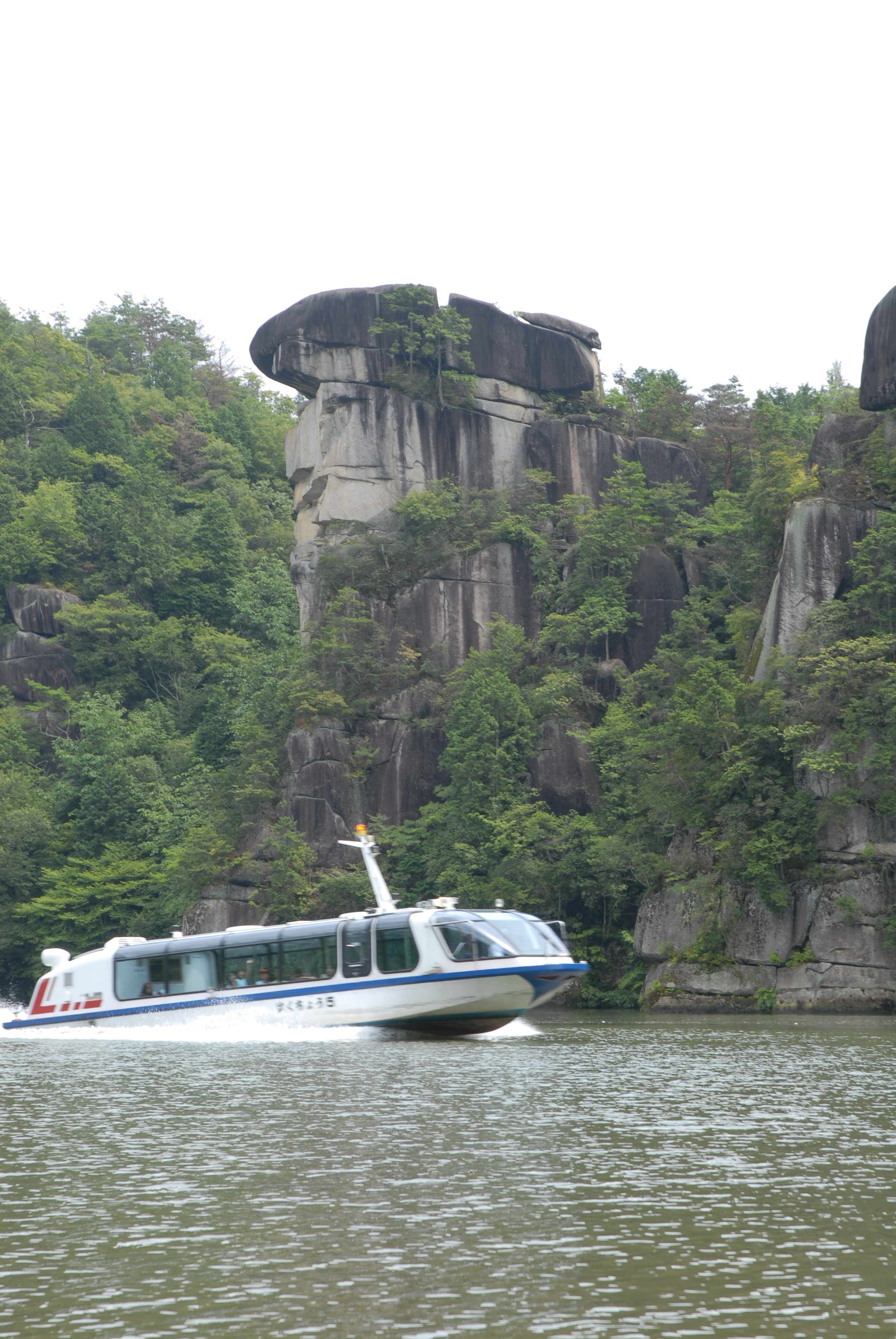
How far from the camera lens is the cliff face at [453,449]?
56.0 meters

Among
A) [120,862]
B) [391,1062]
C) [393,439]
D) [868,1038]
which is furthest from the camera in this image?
[393,439]

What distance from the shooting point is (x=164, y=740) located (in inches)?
2414

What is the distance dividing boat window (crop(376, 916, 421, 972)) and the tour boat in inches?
0.8

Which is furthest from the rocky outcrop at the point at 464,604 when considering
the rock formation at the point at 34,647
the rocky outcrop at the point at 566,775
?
the rock formation at the point at 34,647

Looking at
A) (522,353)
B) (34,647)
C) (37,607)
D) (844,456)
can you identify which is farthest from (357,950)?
(37,607)

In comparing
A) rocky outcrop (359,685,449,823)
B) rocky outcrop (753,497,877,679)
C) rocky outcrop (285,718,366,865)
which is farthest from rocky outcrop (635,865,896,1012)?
rocky outcrop (285,718,366,865)

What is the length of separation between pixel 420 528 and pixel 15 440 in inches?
1175

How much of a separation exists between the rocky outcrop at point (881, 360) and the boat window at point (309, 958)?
28.9 meters

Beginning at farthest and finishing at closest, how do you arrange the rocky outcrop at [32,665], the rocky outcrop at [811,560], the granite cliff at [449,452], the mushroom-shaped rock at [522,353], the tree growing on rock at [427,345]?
1. the rocky outcrop at [32,665]
2. the mushroom-shaped rock at [522,353]
3. the tree growing on rock at [427,345]
4. the granite cliff at [449,452]
5. the rocky outcrop at [811,560]

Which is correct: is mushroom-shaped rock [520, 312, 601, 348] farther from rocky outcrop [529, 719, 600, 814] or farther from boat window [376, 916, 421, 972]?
boat window [376, 916, 421, 972]

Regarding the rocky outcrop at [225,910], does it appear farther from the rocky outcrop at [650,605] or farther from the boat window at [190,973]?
the boat window at [190,973]

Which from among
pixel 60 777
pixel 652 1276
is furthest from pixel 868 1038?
pixel 60 777

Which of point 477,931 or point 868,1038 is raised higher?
point 477,931

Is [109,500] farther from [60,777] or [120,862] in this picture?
[120,862]
